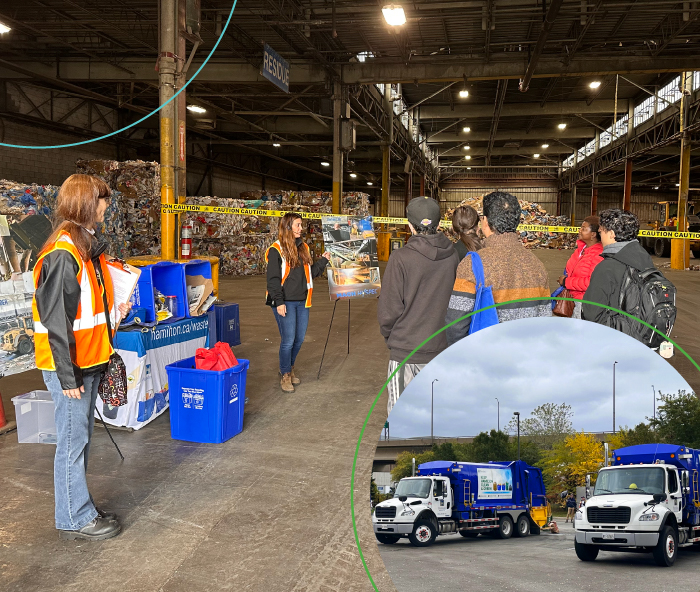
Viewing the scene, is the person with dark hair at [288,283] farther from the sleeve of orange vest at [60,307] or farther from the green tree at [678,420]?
the green tree at [678,420]

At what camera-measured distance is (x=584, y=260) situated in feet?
16.8

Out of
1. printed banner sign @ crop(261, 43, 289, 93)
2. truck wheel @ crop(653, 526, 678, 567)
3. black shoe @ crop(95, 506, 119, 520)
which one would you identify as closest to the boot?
black shoe @ crop(95, 506, 119, 520)

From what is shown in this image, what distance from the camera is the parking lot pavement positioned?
1.44 meters

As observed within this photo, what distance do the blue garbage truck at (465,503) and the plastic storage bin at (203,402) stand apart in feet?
9.60

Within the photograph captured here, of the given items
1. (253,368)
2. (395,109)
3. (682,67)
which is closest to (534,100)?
(395,109)

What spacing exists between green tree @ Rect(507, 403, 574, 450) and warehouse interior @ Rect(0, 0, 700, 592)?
625 millimetres

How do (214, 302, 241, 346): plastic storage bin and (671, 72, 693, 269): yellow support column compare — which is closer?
(214, 302, 241, 346): plastic storage bin

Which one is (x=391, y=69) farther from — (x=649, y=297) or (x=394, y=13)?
(x=649, y=297)

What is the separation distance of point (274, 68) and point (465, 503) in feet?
36.4

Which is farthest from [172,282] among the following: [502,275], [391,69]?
[391,69]

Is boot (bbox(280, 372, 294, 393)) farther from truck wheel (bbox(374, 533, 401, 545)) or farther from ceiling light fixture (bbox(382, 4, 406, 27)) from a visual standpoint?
ceiling light fixture (bbox(382, 4, 406, 27))

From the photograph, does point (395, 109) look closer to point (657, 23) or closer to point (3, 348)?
point (657, 23)

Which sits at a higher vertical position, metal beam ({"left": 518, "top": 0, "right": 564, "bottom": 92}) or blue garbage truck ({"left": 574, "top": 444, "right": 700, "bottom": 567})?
metal beam ({"left": 518, "top": 0, "right": 564, "bottom": 92})

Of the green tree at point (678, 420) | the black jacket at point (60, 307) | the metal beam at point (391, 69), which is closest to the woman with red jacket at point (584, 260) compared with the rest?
the green tree at point (678, 420)
